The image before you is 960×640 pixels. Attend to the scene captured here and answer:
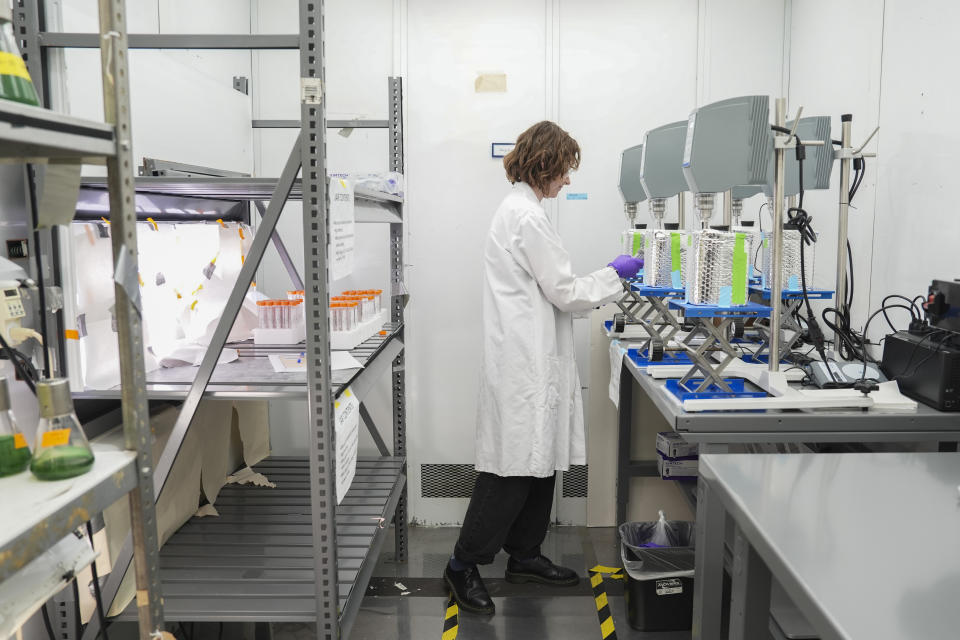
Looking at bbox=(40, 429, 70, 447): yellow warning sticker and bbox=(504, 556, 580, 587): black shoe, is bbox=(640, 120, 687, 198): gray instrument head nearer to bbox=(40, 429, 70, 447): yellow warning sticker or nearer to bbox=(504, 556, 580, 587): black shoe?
bbox=(504, 556, 580, 587): black shoe

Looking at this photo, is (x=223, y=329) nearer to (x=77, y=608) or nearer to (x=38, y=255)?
(x=38, y=255)

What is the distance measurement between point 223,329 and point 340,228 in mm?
346

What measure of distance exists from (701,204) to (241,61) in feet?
6.82

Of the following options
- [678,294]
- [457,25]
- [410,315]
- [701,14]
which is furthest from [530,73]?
[678,294]

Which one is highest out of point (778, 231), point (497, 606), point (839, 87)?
point (839, 87)

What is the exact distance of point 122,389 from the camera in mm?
854

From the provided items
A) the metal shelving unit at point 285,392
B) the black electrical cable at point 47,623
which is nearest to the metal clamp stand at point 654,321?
the metal shelving unit at point 285,392

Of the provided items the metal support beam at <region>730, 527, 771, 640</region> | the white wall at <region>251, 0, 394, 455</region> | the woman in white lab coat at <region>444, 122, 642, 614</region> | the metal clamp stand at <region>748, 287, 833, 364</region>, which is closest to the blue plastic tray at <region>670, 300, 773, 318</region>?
the metal clamp stand at <region>748, 287, 833, 364</region>

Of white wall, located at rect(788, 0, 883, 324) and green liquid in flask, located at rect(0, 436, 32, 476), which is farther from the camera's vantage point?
white wall, located at rect(788, 0, 883, 324)

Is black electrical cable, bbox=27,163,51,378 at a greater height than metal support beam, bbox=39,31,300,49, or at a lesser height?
lesser

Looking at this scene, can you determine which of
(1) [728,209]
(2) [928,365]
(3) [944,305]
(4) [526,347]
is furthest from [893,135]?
(4) [526,347]

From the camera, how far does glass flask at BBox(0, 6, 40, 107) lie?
2.46 ft

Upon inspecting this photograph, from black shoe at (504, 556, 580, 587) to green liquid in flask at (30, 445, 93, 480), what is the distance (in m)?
2.09

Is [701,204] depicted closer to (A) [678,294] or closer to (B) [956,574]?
(A) [678,294]
